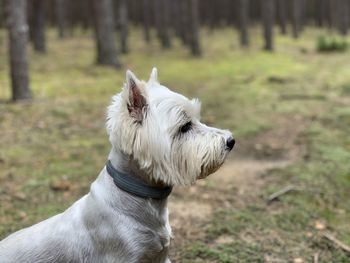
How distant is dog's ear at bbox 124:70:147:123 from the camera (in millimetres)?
3068

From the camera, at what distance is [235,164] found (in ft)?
25.0

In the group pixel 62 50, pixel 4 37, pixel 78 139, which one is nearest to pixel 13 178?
pixel 78 139

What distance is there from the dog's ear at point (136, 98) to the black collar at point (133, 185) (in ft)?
1.32

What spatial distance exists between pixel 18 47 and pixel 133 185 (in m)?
8.22

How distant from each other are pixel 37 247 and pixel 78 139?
545 cm

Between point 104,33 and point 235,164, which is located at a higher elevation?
point 104,33

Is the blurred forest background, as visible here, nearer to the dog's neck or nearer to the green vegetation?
the dog's neck

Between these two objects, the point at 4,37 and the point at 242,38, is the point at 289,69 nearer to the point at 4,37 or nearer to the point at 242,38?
the point at 242,38

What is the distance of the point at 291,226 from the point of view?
17.6 ft

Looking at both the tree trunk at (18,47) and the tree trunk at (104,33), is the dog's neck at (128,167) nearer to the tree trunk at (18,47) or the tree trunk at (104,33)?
the tree trunk at (18,47)

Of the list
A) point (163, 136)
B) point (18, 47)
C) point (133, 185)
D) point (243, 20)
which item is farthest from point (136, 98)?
point (243, 20)

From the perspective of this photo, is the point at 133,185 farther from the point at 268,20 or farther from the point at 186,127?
the point at 268,20

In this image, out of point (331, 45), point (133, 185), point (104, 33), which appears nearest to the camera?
point (133, 185)

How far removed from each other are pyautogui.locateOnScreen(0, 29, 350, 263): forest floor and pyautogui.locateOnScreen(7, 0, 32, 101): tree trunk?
500mm
